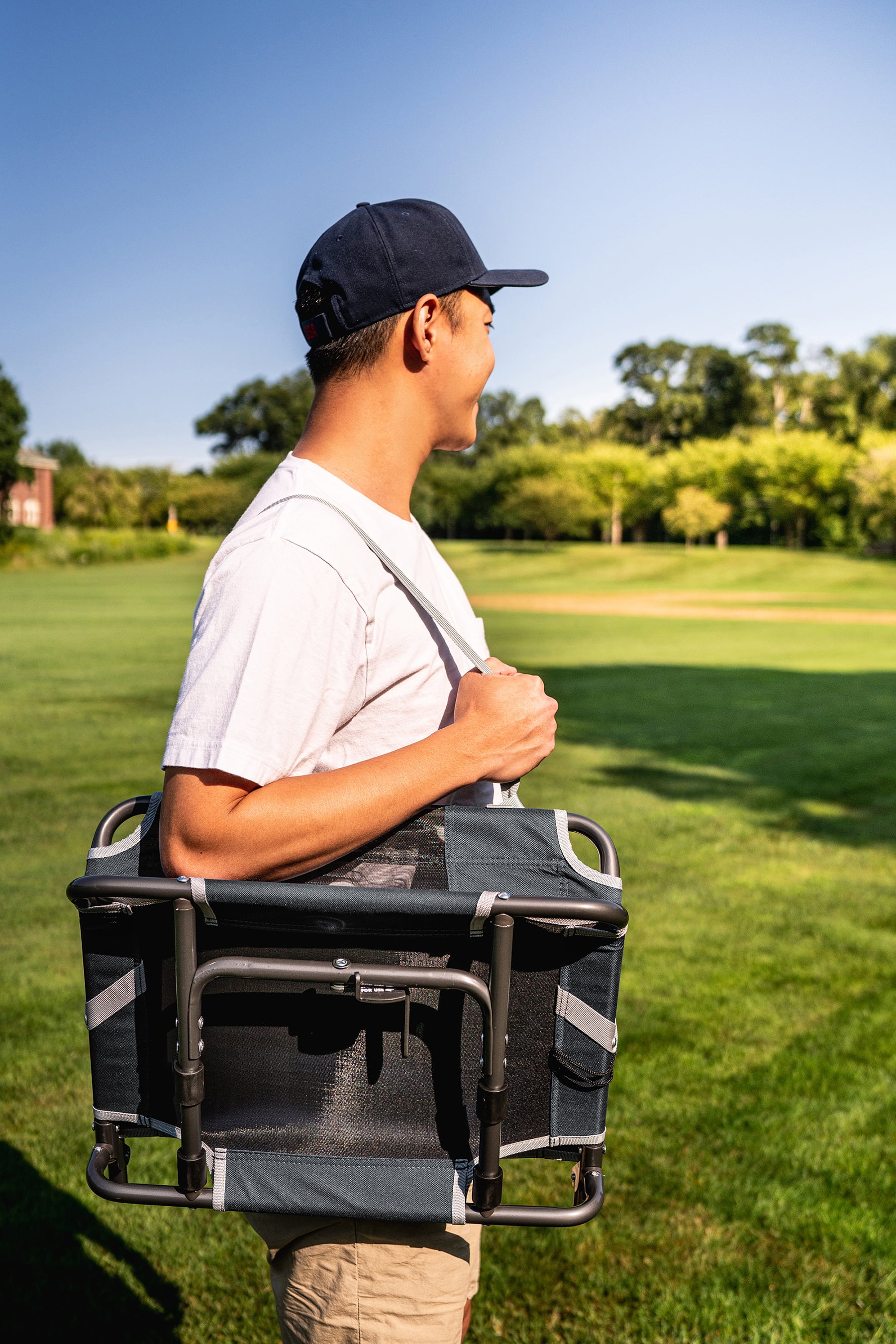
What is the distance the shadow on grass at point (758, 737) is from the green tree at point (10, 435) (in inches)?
2151

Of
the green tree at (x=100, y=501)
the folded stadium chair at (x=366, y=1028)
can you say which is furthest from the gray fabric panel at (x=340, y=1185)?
the green tree at (x=100, y=501)

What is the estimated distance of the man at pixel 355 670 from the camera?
4.58 feet

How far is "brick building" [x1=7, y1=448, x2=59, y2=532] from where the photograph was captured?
90.1 m

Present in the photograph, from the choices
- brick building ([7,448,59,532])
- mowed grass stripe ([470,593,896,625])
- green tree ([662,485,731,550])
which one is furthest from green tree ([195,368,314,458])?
mowed grass stripe ([470,593,896,625])

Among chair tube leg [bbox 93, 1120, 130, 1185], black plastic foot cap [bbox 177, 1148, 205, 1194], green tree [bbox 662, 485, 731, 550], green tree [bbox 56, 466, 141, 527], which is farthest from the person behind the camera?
green tree [bbox 56, 466, 141, 527]

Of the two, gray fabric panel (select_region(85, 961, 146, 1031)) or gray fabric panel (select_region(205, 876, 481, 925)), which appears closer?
gray fabric panel (select_region(205, 876, 481, 925))

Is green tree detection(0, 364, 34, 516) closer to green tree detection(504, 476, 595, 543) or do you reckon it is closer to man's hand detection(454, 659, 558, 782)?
green tree detection(504, 476, 595, 543)

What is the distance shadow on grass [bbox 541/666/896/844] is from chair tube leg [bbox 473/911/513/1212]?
282 inches

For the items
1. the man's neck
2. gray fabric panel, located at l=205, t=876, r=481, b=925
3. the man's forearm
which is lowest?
gray fabric panel, located at l=205, t=876, r=481, b=925

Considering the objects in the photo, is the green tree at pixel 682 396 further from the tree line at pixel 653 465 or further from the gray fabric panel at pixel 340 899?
the gray fabric panel at pixel 340 899

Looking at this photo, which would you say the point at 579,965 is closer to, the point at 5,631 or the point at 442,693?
the point at 442,693

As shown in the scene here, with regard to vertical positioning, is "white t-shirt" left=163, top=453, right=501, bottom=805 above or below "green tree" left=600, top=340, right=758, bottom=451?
below

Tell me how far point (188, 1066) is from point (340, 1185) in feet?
0.88

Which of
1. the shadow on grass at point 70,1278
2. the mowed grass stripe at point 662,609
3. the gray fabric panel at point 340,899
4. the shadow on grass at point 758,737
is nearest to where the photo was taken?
the gray fabric panel at point 340,899
